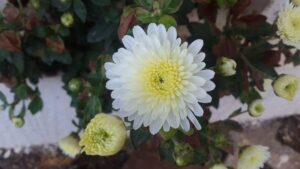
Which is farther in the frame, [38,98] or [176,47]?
[38,98]

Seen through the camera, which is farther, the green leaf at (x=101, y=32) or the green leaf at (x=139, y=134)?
the green leaf at (x=101, y=32)

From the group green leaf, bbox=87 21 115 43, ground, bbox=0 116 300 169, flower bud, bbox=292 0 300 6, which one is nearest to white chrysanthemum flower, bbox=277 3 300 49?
flower bud, bbox=292 0 300 6

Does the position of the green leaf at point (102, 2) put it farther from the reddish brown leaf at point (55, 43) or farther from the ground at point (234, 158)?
the ground at point (234, 158)

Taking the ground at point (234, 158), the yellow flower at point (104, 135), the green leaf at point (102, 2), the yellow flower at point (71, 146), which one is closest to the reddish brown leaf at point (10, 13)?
the green leaf at point (102, 2)

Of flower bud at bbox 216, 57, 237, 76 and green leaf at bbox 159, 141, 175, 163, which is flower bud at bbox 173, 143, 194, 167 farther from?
flower bud at bbox 216, 57, 237, 76

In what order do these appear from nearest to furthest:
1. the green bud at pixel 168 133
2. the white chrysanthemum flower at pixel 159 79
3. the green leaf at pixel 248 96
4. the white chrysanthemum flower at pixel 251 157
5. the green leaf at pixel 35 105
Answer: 1. the white chrysanthemum flower at pixel 159 79
2. the green bud at pixel 168 133
3. the white chrysanthemum flower at pixel 251 157
4. the green leaf at pixel 248 96
5. the green leaf at pixel 35 105

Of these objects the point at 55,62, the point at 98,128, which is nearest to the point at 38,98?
Answer: the point at 55,62

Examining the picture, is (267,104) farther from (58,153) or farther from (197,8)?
(58,153)
